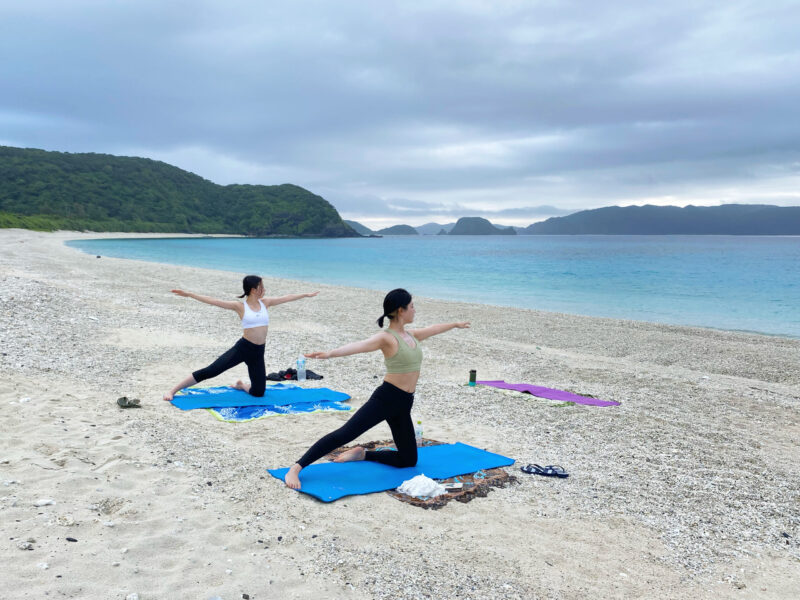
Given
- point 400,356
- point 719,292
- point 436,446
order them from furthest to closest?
point 719,292, point 436,446, point 400,356

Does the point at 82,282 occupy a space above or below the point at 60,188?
below

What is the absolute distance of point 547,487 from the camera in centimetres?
579

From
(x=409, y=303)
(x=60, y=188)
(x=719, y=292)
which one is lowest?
(x=719, y=292)

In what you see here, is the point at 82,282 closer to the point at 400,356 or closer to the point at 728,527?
the point at 400,356

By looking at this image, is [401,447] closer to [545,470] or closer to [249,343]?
[545,470]

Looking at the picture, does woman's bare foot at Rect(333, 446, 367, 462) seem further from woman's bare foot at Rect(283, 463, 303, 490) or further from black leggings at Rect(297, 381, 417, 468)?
woman's bare foot at Rect(283, 463, 303, 490)

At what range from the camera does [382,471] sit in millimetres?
5926

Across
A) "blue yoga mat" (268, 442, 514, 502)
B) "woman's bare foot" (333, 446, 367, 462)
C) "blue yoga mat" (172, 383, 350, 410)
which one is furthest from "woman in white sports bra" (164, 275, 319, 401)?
"blue yoga mat" (268, 442, 514, 502)

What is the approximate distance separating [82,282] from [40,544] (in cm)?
2273

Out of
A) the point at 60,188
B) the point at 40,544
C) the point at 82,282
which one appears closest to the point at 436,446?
the point at 40,544

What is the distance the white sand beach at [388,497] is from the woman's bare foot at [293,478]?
10cm

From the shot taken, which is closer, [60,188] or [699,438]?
[699,438]

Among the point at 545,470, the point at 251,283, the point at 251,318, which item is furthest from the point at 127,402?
the point at 545,470

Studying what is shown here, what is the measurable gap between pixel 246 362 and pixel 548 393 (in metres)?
5.08
